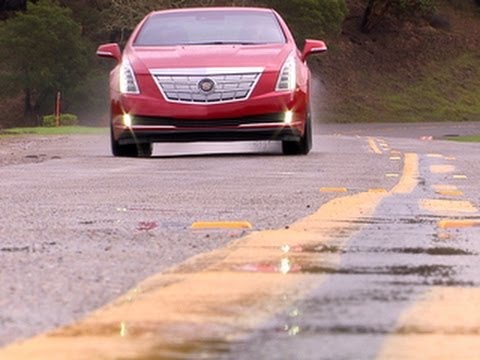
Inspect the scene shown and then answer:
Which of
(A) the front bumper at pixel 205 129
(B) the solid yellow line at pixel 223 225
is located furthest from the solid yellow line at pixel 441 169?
(B) the solid yellow line at pixel 223 225

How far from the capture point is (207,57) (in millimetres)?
13508

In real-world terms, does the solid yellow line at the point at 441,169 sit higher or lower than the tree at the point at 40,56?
higher

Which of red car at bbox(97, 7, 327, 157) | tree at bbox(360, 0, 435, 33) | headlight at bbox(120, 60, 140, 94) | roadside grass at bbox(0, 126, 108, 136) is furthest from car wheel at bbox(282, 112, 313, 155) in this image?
tree at bbox(360, 0, 435, 33)

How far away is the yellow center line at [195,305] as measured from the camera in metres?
2.75

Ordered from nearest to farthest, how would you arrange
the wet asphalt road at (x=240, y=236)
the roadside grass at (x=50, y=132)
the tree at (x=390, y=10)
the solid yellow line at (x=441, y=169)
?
the wet asphalt road at (x=240, y=236) → the solid yellow line at (x=441, y=169) → the roadside grass at (x=50, y=132) → the tree at (x=390, y=10)

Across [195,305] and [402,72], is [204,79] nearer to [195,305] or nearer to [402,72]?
[195,305]

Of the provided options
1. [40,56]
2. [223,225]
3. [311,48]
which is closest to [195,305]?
[223,225]

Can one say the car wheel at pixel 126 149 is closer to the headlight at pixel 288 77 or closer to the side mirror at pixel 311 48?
the headlight at pixel 288 77

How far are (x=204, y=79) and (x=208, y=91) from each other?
126 mm

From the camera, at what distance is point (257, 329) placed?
2.97 metres

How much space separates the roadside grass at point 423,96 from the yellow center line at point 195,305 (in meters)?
52.8

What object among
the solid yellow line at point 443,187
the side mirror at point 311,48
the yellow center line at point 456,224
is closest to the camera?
the yellow center line at point 456,224

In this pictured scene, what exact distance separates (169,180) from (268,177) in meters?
0.83

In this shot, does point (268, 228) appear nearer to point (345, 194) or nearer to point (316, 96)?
point (345, 194)
